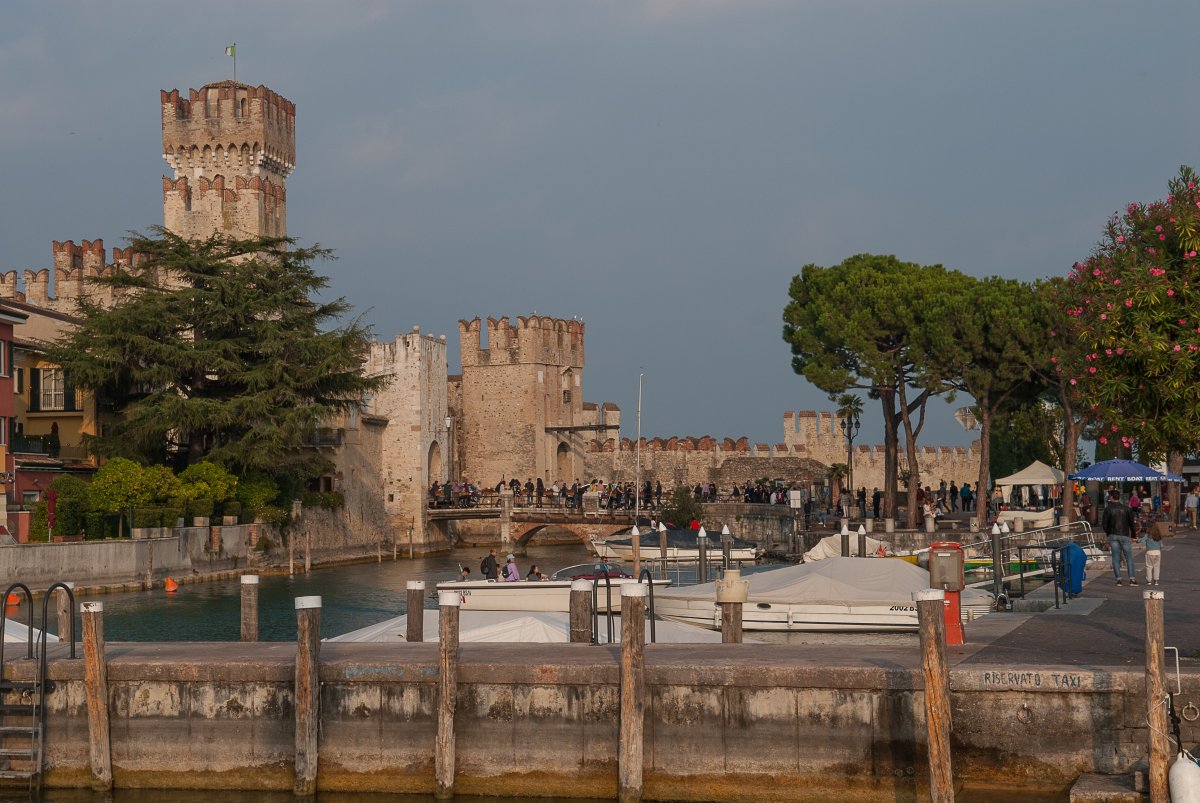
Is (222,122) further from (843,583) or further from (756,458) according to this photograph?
(843,583)

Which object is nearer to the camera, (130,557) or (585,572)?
(585,572)

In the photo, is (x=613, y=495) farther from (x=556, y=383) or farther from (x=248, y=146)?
(x=248, y=146)

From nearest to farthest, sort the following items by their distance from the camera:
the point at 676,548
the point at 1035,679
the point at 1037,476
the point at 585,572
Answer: the point at 1035,679 → the point at 585,572 → the point at 676,548 → the point at 1037,476

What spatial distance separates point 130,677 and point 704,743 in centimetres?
587

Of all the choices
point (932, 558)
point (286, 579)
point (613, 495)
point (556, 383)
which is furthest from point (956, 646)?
point (556, 383)

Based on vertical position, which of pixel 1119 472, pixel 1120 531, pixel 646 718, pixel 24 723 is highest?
pixel 1119 472

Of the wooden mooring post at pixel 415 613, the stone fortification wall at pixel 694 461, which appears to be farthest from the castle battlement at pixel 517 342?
the wooden mooring post at pixel 415 613

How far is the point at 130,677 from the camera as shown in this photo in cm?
1484

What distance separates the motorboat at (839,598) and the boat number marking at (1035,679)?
920 centimetres

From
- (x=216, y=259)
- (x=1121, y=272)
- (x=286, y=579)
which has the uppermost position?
(x=216, y=259)

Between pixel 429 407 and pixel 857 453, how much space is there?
2154 cm

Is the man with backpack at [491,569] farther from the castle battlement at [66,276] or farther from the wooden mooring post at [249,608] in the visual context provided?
the castle battlement at [66,276]

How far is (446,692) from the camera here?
13820 mm

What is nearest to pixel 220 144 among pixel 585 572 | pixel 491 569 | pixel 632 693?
pixel 491 569
